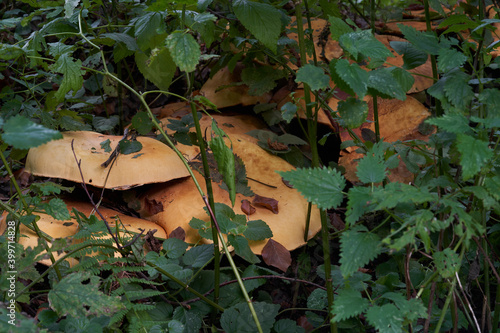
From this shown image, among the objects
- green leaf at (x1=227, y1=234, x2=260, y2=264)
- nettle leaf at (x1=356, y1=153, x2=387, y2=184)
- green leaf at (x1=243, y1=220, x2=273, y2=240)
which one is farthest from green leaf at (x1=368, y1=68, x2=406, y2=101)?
green leaf at (x1=243, y1=220, x2=273, y2=240)

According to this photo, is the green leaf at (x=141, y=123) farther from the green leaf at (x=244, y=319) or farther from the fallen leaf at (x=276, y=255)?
the green leaf at (x=244, y=319)

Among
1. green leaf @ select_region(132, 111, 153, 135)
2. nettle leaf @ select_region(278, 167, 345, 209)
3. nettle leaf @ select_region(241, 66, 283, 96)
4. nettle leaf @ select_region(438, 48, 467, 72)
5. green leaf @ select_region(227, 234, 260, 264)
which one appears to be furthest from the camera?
nettle leaf @ select_region(241, 66, 283, 96)

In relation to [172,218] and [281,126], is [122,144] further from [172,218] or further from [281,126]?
[281,126]

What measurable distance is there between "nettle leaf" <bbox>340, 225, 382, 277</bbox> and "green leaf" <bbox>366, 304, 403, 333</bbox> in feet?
0.44

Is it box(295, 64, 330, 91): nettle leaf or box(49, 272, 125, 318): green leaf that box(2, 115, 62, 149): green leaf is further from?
box(295, 64, 330, 91): nettle leaf

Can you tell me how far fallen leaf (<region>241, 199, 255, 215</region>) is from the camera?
7.51 feet

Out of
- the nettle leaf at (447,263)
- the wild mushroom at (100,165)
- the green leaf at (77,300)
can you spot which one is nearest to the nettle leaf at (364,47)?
the nettle leaf at (447,263)

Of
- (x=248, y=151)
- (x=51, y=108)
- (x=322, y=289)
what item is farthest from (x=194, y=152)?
(x=322, y=289)

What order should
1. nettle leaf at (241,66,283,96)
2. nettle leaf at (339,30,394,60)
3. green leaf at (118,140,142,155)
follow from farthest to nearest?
nettle leaf at (241,66,283,96), green leaf at (118,140,142,155), nettle leaf at (339,30,394,60)

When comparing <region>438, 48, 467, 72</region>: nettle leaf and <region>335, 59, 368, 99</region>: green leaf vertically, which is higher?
<region>335, 59, 368, 99</region>: green leaf

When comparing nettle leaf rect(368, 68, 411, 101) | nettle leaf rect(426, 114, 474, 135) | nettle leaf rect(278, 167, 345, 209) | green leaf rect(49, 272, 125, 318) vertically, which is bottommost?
green leaf rect(49, 272, 125, 318)

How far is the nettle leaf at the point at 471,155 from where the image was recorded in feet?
3.37

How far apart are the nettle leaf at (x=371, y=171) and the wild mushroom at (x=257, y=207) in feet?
3.45

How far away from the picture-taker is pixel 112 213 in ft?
7.70
